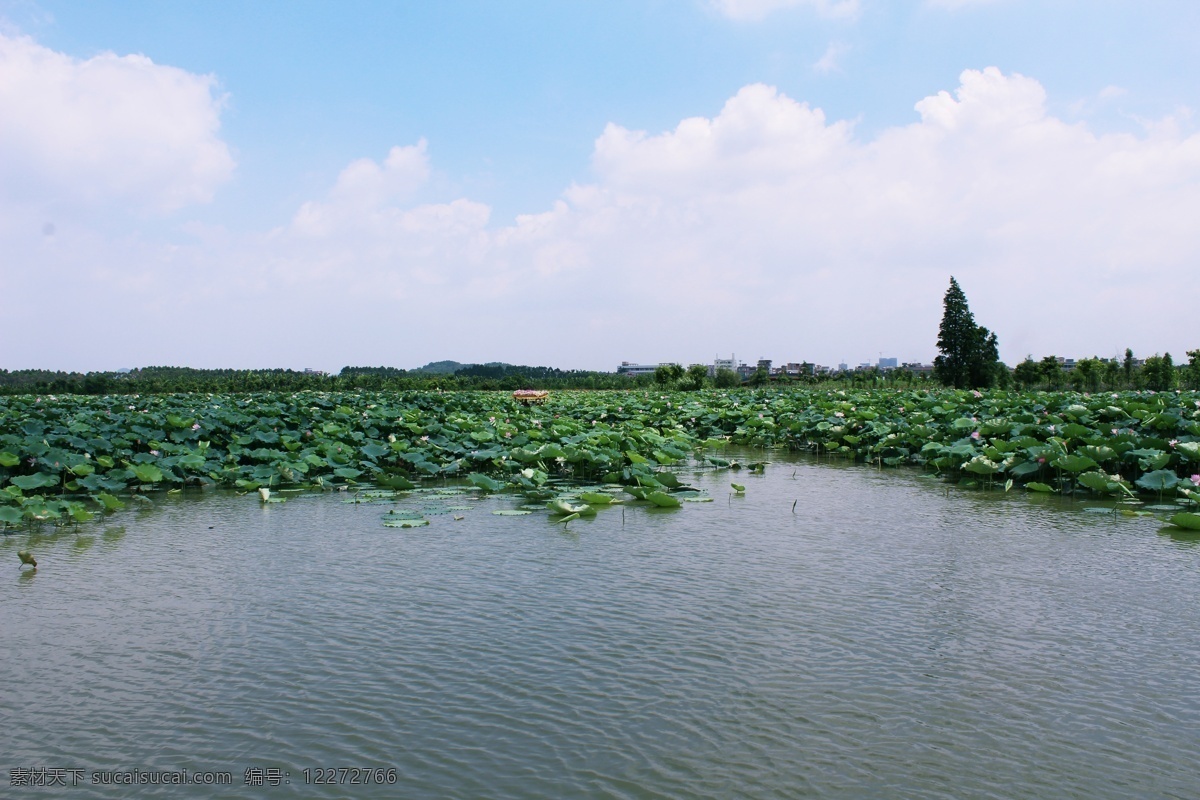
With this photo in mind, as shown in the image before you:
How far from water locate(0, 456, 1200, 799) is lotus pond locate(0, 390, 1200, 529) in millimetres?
1554

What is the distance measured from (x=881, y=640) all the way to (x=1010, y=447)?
5.72m

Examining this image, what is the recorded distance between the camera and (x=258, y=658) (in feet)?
11.8

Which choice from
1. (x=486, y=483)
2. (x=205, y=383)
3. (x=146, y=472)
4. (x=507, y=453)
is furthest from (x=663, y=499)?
(x=205, y=383)

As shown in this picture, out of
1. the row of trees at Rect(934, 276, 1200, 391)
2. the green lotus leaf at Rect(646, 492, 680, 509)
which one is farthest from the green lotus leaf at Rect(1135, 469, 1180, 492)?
the row of trees at Rect(934, 276, 1200, 391)

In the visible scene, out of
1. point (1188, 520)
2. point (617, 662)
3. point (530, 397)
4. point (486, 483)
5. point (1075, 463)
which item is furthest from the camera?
point (530, 397)

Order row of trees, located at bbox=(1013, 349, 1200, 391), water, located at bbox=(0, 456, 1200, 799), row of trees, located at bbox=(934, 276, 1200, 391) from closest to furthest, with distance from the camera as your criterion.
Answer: water, located at bbox=(0, 456, 1200, 799) → row of trees, located at bbox=(1013, 349, 1200, 391) → row of trees, located at bbox=(934, 276, 1200, 391)

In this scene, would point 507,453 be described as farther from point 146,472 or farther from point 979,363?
point 979,363

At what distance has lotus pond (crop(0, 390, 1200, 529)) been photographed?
7605 millimetres

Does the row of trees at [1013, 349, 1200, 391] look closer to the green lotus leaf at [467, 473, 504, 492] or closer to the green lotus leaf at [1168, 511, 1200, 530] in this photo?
the green lotus leaf at [1168, 511, 1200, 530]

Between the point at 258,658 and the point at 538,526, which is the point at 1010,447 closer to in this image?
the point at 538,526

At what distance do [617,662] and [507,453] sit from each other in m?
6.07

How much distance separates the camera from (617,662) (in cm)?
354

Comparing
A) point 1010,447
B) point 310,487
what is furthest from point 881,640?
point 310,487

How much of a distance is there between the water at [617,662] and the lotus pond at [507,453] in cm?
155
